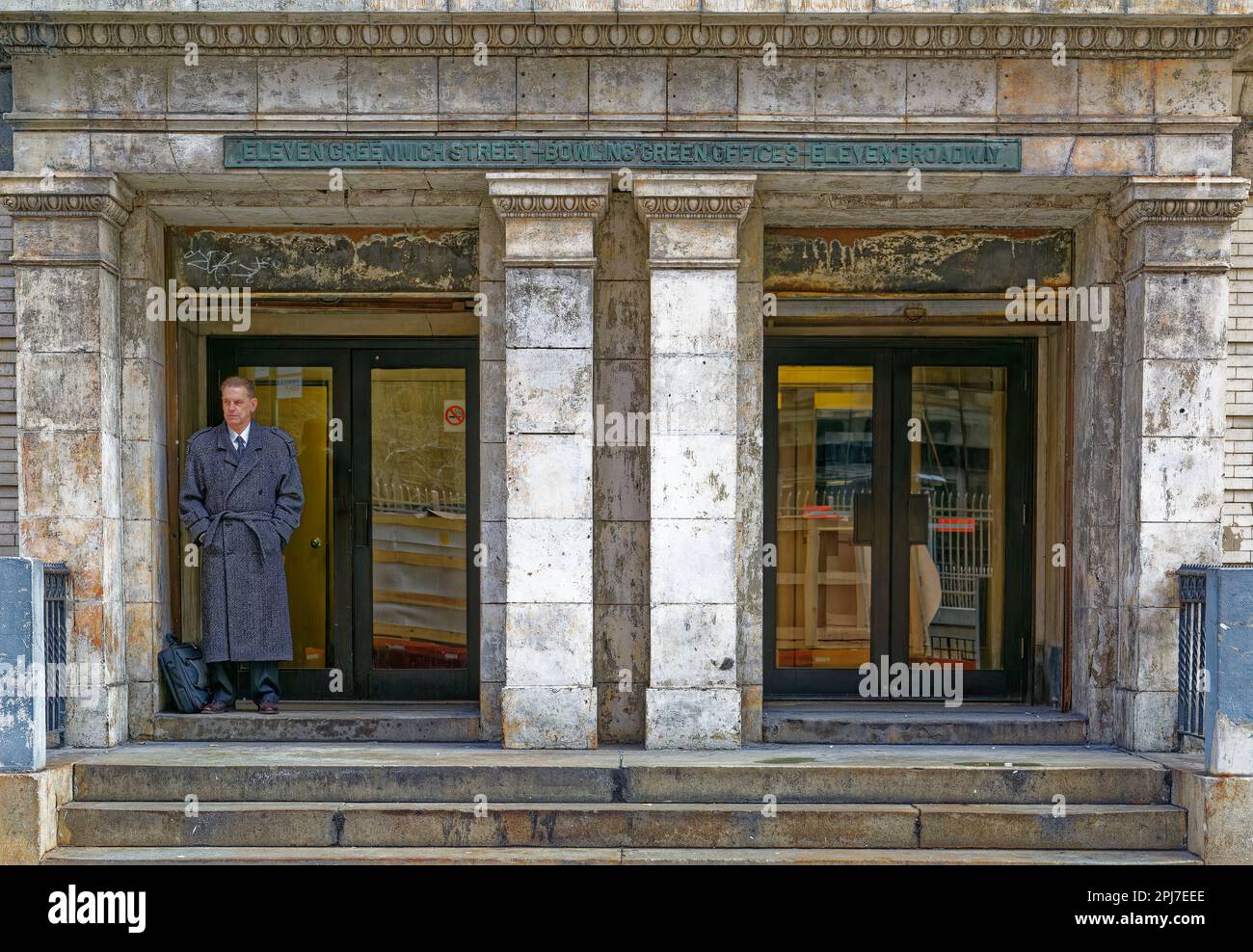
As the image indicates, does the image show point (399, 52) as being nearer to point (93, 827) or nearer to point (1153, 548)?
point (93, 827)

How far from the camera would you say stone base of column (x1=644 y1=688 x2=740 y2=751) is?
8.16m

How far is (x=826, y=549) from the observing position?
389 inches

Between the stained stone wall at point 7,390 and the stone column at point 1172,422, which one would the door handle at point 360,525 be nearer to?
the stained stone wall at point 7,390

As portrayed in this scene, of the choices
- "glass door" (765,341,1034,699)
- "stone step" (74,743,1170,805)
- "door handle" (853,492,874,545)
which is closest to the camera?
"stone step" (74,743,1170,805)

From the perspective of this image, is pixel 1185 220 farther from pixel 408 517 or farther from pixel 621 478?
pixel 408 517

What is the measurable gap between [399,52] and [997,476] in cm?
558

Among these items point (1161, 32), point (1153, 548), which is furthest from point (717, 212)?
point (1153, 548)

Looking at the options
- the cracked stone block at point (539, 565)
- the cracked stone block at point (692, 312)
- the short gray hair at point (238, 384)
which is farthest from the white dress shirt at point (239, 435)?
the cracked stone block at point (692, 312)

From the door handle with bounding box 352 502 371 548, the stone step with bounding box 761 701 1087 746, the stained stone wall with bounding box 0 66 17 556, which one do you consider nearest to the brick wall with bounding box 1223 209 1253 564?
the stone step with bounding box 761 701 1087 746

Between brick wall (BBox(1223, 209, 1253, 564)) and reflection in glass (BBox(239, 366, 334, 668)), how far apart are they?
681cm

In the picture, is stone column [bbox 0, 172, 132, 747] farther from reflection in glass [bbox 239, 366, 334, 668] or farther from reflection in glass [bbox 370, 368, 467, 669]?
A: reflection in glass [bbox 370, 368, 467, 669]

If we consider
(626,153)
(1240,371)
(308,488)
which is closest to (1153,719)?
(1240,371)

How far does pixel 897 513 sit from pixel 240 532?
16.5 ft
